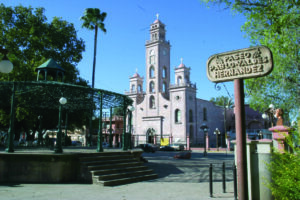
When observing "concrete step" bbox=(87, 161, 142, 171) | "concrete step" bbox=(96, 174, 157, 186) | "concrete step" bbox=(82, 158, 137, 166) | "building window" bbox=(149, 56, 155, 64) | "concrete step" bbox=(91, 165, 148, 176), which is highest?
"building window" bbox=(149, 56, 155, 64)

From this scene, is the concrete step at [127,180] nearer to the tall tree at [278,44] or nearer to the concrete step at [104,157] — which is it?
the concrete step at [104,157]

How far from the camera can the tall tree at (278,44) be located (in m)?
9.13

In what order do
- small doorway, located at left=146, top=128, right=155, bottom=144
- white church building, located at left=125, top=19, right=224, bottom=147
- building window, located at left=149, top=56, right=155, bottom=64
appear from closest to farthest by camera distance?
white church building, located at left=125, top=19, right=224, bottom=147, building window, located at left=149, top=56, right=155, bottom=64, small doorway, located at left=146, top=128, right=155, bottom=144

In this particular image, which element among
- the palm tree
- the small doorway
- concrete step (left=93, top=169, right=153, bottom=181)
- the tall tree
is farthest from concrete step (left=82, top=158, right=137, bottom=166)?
the small doorway

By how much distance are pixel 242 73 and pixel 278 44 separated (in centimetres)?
883

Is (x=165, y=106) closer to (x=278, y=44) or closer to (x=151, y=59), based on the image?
(x=151, y=59)

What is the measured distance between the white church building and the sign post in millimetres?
40908

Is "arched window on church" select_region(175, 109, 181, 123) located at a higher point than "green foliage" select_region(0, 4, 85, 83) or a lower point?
lower

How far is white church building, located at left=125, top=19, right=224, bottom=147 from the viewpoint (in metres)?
47.0

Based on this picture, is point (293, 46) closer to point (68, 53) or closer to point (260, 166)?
point (260, 166)

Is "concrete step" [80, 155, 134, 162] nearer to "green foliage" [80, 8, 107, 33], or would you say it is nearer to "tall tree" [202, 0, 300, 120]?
"tall tree" [202, 0, 300, 120]

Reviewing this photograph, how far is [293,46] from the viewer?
11.5m

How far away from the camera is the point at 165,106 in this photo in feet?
162

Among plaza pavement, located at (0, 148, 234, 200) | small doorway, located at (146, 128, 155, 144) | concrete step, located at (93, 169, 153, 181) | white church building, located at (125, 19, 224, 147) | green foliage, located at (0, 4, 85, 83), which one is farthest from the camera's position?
small doorway, located at (146, 128, 155, 144)
